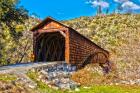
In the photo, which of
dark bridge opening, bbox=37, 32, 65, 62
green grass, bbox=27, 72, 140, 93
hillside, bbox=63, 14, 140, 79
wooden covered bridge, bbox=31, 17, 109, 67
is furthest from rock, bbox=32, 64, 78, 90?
hillside, bbox=63, 14, 140, 79

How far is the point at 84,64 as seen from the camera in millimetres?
42031

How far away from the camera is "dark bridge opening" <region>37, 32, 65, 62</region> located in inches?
1681

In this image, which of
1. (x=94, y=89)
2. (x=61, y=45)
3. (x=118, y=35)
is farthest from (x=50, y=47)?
(x=118, y=35)

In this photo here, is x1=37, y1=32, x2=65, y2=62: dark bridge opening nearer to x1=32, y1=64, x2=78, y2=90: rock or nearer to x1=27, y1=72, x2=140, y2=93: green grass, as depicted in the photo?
x1=32, y1=64, x2=78, y2=90: rock

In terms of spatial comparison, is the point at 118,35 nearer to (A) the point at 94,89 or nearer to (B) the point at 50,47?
(B) the point at 50,47

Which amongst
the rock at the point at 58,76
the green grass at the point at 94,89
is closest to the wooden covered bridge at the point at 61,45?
the rock at the point at 58,76

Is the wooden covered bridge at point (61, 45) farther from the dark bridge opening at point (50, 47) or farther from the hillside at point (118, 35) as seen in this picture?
the hillside at point (118, 35)

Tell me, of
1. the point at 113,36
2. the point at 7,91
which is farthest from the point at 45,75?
the point at 113,36

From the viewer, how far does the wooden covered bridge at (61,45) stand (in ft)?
123

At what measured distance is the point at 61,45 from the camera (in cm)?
4619

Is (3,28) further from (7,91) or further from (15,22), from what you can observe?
(7,91)

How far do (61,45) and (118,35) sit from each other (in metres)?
31.7

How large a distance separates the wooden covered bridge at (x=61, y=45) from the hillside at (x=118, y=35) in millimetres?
5669

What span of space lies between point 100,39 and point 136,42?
315 inches
